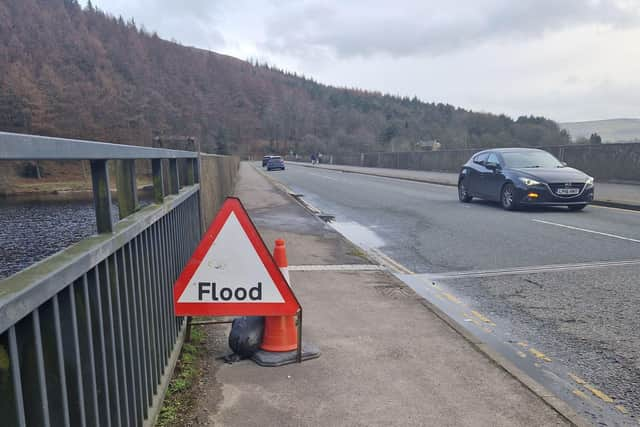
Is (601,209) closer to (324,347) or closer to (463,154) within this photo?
(324,347)

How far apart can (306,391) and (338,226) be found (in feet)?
26.8

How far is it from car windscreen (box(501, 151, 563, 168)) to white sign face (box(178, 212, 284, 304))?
10.9 meters

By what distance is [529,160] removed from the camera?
12.9m

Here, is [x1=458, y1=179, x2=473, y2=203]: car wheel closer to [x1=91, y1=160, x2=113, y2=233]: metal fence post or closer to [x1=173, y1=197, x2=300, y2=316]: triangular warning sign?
[x1=173, y1=197, x2=300, y2=316]: triangular warning sign

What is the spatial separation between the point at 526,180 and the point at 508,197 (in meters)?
0.76

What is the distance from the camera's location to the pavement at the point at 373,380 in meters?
2.87

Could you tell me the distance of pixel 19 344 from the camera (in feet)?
4.41

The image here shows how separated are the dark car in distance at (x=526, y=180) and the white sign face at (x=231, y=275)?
402 inches

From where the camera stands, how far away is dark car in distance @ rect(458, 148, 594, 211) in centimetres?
1180

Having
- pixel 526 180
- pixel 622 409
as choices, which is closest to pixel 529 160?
pixel 526 180

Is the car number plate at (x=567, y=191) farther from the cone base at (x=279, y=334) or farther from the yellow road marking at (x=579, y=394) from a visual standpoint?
the cone base at (x=279, y=334)

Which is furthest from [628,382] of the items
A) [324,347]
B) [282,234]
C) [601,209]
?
[601,209]

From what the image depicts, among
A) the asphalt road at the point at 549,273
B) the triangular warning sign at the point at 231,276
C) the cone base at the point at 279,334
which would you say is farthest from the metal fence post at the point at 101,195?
the asphalt road at the point at 549,273

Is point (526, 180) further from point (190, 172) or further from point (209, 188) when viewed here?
point (190, 172)
